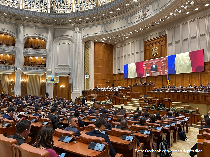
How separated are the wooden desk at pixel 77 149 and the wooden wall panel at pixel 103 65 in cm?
1941

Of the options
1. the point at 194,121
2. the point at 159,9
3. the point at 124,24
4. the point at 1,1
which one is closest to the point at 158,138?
the point at 194,121

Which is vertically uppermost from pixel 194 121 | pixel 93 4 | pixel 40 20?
pixel 93 4

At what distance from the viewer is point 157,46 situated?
59.4 ft

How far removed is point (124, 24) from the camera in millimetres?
18562

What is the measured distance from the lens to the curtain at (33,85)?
23750mm

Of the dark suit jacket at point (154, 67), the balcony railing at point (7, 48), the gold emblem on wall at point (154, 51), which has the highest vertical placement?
the balcony railing at point (7, 48)

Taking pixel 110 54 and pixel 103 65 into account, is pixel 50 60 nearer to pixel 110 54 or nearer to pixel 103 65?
pixel 103 65

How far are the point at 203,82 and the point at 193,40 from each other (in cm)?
375

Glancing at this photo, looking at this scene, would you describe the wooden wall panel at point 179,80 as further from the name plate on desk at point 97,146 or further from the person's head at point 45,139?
the person's head at point 45,139

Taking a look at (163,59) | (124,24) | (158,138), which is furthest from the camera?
(124,24)

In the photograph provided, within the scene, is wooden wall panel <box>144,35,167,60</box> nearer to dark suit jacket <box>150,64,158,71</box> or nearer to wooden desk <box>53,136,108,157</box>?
dark suit jacket <box>150,64,158,71</box>

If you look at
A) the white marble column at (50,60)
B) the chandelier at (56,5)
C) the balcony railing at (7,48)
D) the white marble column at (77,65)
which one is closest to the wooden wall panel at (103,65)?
the white marble column at (77,65)

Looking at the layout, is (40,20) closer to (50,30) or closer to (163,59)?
(50,30)

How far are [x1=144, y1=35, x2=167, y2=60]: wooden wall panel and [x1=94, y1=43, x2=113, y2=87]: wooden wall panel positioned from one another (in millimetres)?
5800
